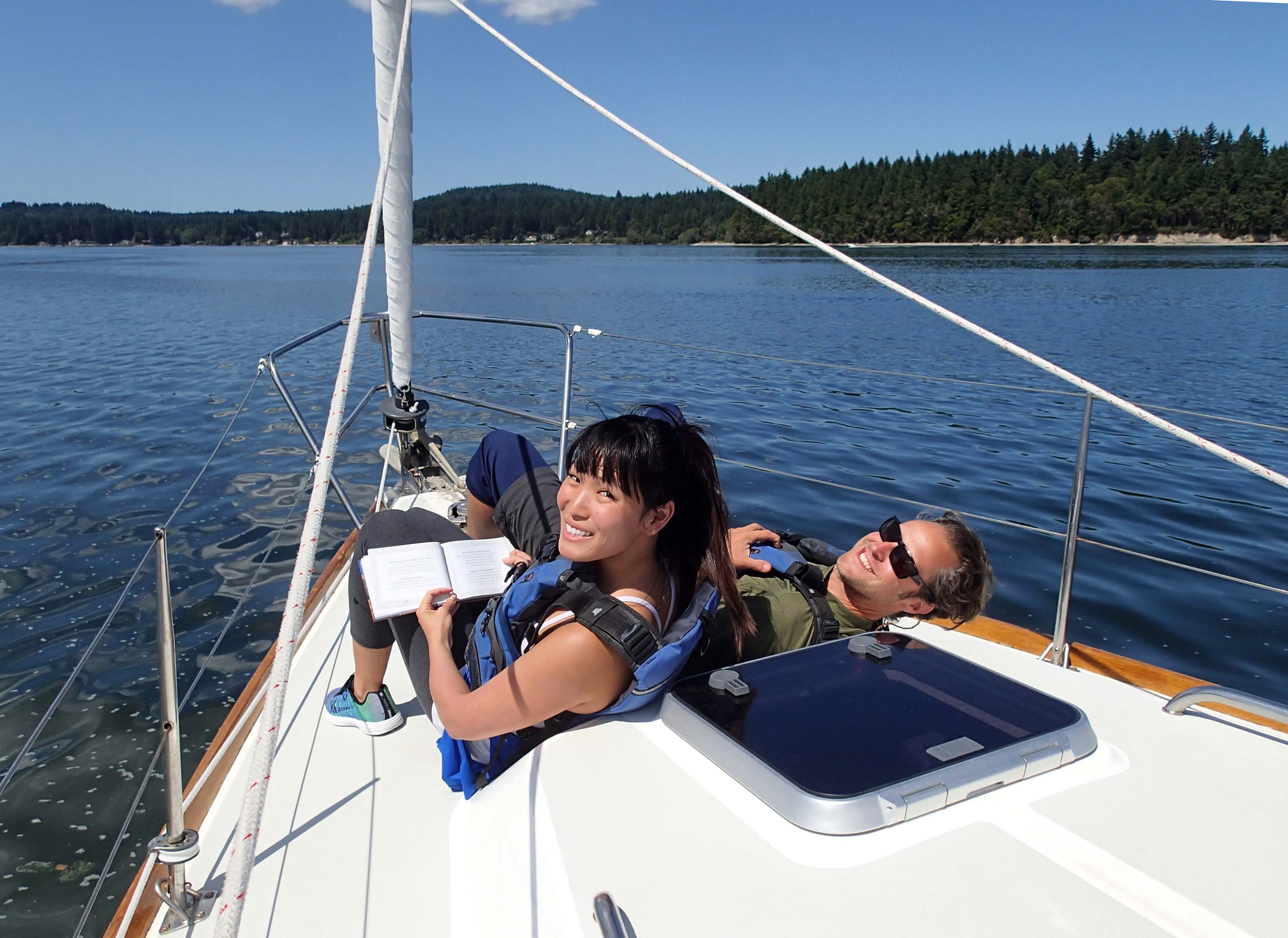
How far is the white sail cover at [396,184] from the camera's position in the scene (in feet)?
8.80

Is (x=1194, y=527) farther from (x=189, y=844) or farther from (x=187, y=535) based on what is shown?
(x=187, y=535)

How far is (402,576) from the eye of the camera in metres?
1.73

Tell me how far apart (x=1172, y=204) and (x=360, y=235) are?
61.1 m

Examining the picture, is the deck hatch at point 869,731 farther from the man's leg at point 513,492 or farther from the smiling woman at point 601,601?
the man's leg at point 513,492

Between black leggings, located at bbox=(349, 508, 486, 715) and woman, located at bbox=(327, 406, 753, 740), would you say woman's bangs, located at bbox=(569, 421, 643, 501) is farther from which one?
black leggings, located at bbox=(349, 508, 486, 715)

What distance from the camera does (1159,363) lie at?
11883 mm

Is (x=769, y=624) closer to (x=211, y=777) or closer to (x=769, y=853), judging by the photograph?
(x=769, y=853)

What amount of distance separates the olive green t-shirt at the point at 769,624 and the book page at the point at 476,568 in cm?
48

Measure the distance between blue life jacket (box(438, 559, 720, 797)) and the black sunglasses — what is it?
0.45 metres

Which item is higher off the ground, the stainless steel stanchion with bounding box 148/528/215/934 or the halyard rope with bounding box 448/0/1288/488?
the halyard rope with bounding box 448/0/1288/488

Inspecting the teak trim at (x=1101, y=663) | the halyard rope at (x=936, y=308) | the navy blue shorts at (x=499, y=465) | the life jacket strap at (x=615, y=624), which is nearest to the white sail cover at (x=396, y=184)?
the halyard rope at (x=936, y=308)

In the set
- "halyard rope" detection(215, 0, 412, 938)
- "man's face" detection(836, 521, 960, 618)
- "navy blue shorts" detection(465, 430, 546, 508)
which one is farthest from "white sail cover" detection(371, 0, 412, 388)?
"man's face" detection(836, 521, 960, 618)

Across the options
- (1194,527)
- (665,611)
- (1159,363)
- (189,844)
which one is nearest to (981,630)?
(665,611)

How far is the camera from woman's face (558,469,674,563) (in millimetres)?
1383
